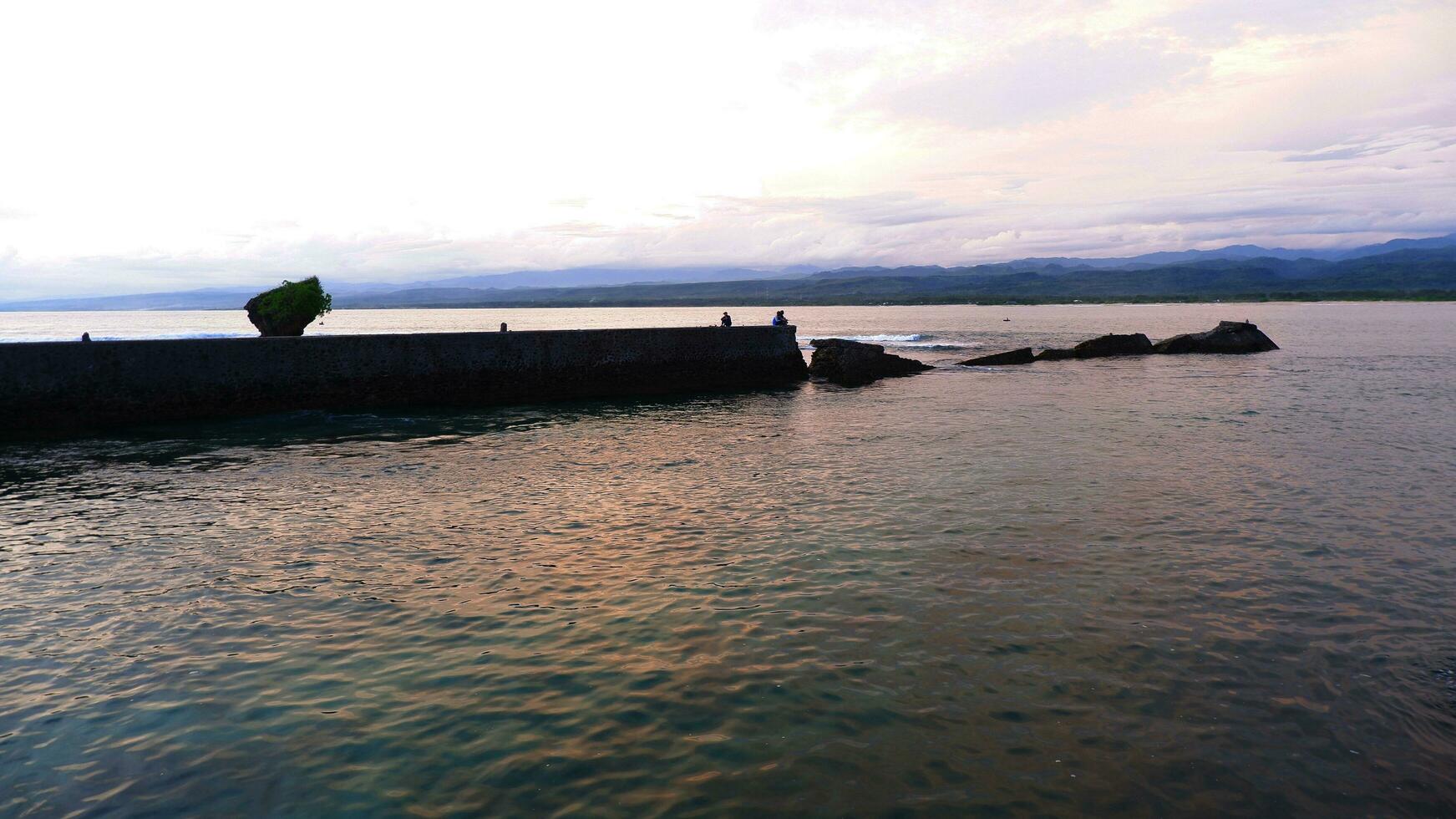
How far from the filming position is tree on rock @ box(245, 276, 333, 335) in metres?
38.1

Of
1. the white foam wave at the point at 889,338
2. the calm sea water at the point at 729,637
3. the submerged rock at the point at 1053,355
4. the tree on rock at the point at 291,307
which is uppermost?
the tree on rock at the point at 291,307

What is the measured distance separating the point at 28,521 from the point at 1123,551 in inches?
629

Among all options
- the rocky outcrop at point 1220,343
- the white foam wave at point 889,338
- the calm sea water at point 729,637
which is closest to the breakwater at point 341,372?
the calm sea water at point 729,637

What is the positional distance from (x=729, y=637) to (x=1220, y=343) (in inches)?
2164

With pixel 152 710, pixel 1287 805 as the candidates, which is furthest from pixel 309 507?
pixel 1287 805

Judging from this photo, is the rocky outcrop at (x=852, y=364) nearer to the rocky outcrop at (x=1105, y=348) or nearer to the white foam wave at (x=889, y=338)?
the rocky outcrop at (x=1105, y=348)

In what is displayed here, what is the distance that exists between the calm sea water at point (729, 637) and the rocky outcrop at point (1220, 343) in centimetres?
3838

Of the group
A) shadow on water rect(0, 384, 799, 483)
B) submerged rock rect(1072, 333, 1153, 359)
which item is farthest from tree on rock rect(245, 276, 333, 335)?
submerged rock rect(1072, 333, 1153, 359)

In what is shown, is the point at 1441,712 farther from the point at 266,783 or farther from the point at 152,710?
the point at 152,710

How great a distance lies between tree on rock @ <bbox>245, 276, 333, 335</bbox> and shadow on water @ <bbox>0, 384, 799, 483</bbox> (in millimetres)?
16604

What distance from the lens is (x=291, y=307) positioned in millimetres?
38062

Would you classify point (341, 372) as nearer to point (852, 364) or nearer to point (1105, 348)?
point (852, 364)

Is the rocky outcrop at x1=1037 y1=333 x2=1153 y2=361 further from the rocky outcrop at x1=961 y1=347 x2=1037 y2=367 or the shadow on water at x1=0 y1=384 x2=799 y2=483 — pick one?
the shadow on water at x1=0 y1=384 x2=799 y2=483

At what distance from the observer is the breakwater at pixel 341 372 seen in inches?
828
